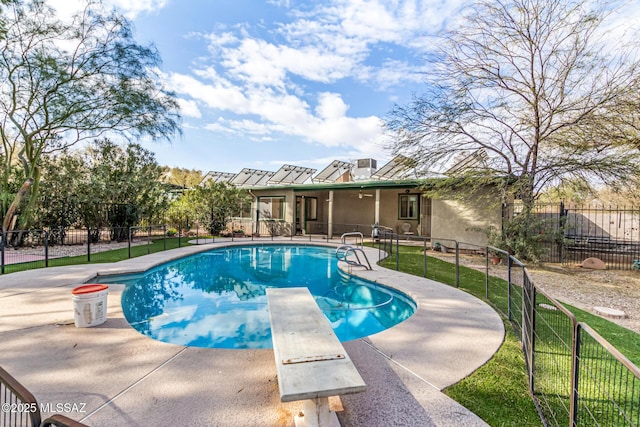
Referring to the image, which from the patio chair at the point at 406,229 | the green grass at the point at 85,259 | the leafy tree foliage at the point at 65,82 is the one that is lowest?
the green grass at the point at 85,259

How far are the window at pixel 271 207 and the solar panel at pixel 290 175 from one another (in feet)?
3.91

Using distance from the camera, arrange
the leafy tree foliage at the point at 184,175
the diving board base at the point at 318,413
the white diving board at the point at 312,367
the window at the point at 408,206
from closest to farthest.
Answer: the white diving board at the point at 312,367, the diving board base at the point at 318,413, the window at the point at 408,206, the leafy tree foliage at the point at 184,175

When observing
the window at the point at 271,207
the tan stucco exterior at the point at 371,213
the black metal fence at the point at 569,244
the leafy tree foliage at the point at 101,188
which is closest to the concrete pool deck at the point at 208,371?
the black metal fence at the point at 569,244

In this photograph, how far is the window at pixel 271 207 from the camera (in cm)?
1741

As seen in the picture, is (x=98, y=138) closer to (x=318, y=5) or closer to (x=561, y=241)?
(x=318, y=5)

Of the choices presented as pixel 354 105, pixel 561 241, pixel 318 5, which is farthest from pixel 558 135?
pixel 354 105

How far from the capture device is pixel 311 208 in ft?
60.9

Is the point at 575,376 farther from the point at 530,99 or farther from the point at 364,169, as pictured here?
the point at 364,169

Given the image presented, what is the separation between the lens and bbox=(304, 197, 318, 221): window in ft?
59.2

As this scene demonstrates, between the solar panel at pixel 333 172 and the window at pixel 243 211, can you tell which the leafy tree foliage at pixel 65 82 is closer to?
the window at pixel 243 211

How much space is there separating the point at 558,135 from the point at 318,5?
8230 mm

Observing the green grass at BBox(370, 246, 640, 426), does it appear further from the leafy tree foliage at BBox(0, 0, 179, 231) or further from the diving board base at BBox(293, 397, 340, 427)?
the leafy tree foliage at BBox(0, 0, 179, 231)

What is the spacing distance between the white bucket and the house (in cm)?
1005

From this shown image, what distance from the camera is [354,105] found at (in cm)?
1595
